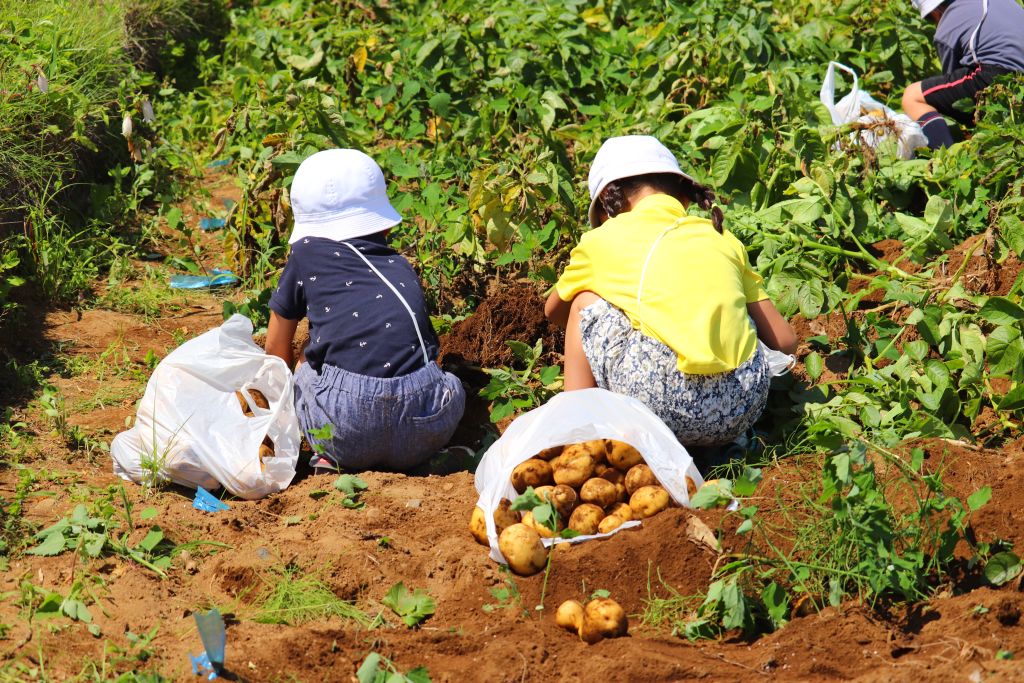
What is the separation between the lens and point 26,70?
4.47 m

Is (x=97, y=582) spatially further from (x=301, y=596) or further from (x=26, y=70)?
(x=26, y=70)

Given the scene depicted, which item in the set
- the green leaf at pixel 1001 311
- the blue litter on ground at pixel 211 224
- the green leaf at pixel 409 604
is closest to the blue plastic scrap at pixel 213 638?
the green leaf at pixel 409 604

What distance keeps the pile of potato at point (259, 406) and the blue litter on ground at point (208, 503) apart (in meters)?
0.20

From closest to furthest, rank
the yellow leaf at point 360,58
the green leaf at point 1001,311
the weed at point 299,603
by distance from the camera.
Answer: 1. the weed at point 299,603
2. the green leaf at point 1001,311
3. the yellow leaf at point 360,58

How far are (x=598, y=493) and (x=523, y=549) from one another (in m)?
0.29

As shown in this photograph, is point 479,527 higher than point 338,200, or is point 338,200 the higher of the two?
point 338,200

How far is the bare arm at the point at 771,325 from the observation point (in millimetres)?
3088

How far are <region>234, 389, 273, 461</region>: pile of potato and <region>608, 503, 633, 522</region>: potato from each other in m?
1.05

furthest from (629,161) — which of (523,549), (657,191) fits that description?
(523,549)

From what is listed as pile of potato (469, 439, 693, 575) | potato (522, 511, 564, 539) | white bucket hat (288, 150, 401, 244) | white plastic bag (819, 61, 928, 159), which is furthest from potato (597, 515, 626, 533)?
white plastic bag (819, 61, 928, 159)

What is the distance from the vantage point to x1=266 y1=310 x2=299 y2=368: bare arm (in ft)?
11.0

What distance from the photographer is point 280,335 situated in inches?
133

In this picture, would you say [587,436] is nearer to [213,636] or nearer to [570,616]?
[570,616]

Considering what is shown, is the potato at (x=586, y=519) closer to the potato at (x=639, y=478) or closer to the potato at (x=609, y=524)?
the potato at (x=609, y=524)
